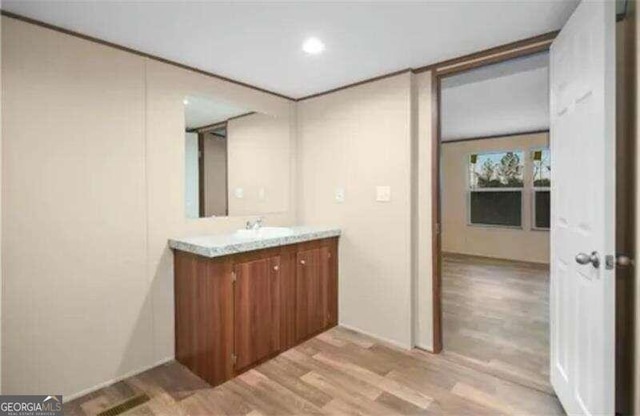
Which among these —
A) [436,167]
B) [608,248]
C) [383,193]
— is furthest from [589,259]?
[383,193]

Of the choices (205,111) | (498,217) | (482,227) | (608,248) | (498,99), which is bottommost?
(482,227)

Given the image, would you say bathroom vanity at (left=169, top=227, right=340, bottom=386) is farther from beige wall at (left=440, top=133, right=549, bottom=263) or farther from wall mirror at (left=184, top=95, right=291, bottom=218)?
beige wall at (left=440, top=133, right=549, bottom=263)

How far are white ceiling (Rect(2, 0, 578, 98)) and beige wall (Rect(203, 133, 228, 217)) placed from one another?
23.8 inches

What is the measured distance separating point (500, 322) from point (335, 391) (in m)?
1.95

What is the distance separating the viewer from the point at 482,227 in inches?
258

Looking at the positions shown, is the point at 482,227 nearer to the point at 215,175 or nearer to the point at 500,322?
the point at 500,322

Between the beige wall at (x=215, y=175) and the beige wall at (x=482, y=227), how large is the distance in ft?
16.7

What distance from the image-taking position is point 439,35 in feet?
7.01

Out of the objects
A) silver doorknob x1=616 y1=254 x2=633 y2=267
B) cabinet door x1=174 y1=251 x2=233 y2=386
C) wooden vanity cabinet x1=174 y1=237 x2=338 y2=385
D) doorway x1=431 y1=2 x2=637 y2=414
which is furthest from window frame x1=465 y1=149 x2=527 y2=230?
cabinet door x1=174 y1=251 x2=233 y2=386

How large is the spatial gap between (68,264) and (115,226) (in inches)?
13.0

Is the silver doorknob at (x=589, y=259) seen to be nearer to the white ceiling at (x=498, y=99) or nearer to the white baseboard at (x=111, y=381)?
the white ceiling at (x=498, y=99)

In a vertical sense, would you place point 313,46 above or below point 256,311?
above

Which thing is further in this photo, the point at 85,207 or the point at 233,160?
the point at 233,160

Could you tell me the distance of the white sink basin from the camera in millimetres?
2691
